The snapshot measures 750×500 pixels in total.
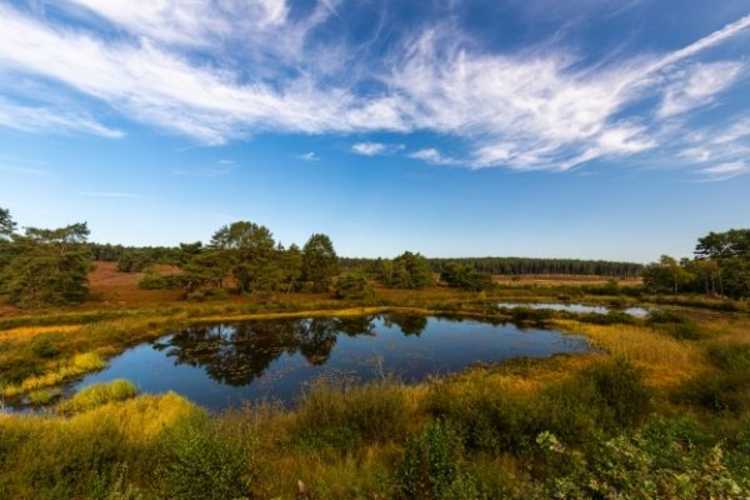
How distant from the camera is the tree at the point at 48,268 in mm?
28219

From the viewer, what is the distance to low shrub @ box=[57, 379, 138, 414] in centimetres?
1035

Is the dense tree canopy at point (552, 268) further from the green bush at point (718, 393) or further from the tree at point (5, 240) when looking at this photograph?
the green bush at point (718, 393)

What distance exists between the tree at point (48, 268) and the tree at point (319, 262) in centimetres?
2396

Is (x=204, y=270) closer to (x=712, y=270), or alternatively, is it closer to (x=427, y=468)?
(x=427, y=468)

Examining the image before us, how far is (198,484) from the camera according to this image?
3.62m

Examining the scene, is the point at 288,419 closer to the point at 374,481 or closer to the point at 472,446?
the point at 374,481

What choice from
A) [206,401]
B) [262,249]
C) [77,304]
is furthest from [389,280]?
[206,401]

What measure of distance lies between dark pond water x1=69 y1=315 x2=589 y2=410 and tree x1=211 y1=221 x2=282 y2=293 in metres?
11.3

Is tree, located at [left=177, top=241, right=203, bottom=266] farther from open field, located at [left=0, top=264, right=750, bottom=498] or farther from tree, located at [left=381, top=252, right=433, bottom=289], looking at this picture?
tree, located at [left=381, top=252, right=433, bottom=289]

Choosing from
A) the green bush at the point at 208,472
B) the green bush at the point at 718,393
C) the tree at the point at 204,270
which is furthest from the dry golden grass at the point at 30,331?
the green bush at the point at 718,393

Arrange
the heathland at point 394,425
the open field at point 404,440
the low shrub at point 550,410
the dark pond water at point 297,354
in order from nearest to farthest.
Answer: the open field at point 404,440 < the heathland at point 394,425 < the low shrub at point 550,410 < the dark pond water at point 297,354

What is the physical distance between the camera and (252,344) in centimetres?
2097

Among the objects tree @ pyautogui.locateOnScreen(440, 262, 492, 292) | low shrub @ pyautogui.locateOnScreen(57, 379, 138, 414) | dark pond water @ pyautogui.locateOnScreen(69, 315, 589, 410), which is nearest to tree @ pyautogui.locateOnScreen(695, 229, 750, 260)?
tree @ pyautogui.locateOnScreen(440, 262, 492, 292)

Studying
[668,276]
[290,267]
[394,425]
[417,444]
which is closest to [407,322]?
[290,267]
